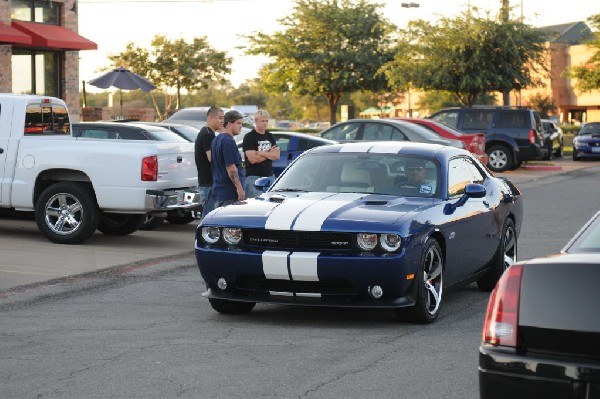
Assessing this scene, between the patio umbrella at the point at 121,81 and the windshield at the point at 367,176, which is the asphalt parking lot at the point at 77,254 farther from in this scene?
the patio umbrella at the point at 121,81

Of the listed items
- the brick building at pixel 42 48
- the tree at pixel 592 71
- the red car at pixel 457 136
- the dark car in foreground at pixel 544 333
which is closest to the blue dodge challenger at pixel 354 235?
the dark car in foreground at pixel 544 333

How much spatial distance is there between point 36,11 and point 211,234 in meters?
25.6

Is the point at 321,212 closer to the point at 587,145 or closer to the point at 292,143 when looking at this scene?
the point at 292,143

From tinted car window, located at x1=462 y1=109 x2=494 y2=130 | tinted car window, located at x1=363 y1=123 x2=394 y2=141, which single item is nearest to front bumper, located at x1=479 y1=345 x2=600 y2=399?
tinted car window, located at x1=363 y1=123 x2=394 y2=141

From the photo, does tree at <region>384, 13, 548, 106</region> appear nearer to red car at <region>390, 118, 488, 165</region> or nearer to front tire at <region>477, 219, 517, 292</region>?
red car at <region>390, 118, 488, 165</region>

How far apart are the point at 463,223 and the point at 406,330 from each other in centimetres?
147

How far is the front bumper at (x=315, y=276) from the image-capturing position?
8867 mm

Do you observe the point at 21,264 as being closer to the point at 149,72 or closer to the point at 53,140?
the point at 53,140

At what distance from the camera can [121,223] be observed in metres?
16.1

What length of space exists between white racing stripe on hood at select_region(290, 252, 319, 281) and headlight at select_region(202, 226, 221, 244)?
78 centimetres

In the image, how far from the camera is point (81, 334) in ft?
29.5

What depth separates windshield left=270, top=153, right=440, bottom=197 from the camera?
10148mm

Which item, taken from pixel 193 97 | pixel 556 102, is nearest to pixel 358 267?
pixel 556 102

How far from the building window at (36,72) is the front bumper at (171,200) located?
62.2 ft
